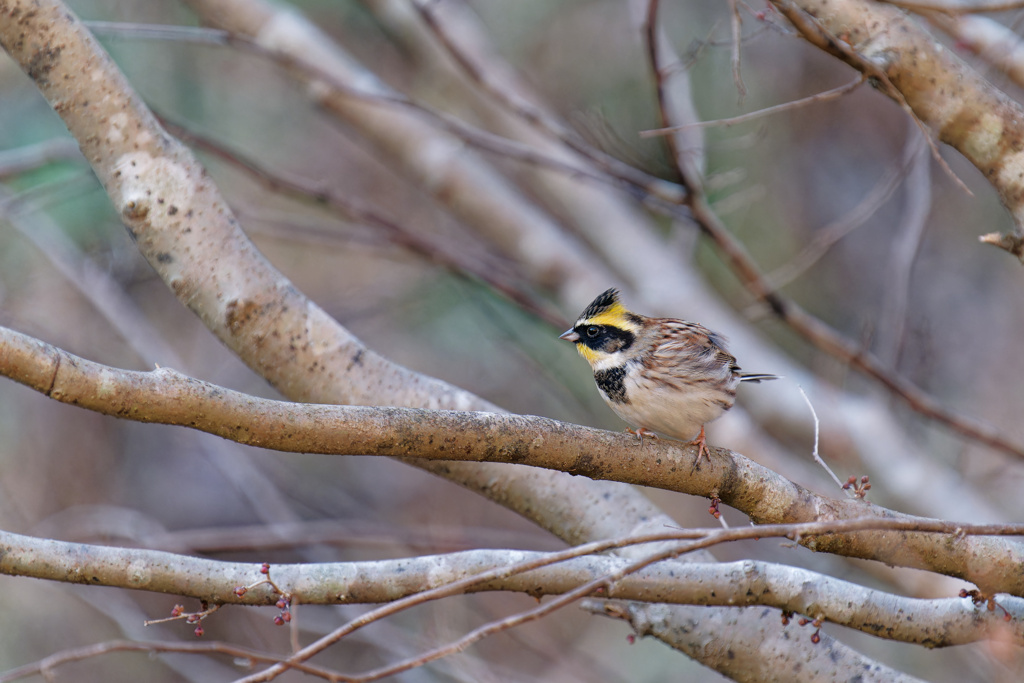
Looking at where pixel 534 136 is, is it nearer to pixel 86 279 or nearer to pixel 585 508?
pixel 86 279

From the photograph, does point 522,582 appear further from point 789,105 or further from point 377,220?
point 377,220

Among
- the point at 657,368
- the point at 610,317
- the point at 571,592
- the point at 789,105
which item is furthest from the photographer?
the point at 610,317

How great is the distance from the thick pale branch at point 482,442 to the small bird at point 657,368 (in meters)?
0.72

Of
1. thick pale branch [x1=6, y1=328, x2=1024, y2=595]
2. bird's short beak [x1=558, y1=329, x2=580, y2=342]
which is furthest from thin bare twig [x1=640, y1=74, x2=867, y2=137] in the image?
thick pale branch [x1=6, y1=328, x2=1024, y2=595]

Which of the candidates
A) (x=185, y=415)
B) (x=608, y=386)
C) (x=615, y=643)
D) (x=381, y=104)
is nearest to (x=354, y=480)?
(x=615, y=643)

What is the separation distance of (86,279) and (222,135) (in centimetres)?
211

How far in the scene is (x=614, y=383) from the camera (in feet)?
12.0

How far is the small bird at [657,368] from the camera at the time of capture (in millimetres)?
3486

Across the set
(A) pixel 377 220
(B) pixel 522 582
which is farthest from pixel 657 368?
(A) pixel 377 220

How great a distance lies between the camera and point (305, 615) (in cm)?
616

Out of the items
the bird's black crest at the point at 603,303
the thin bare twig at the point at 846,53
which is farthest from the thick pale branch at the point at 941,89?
the bird's black crest at the point at 603,303

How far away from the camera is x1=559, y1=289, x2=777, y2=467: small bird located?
349 cm

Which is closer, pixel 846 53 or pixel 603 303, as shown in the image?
pixel 846 53

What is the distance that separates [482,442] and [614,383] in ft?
4.94
